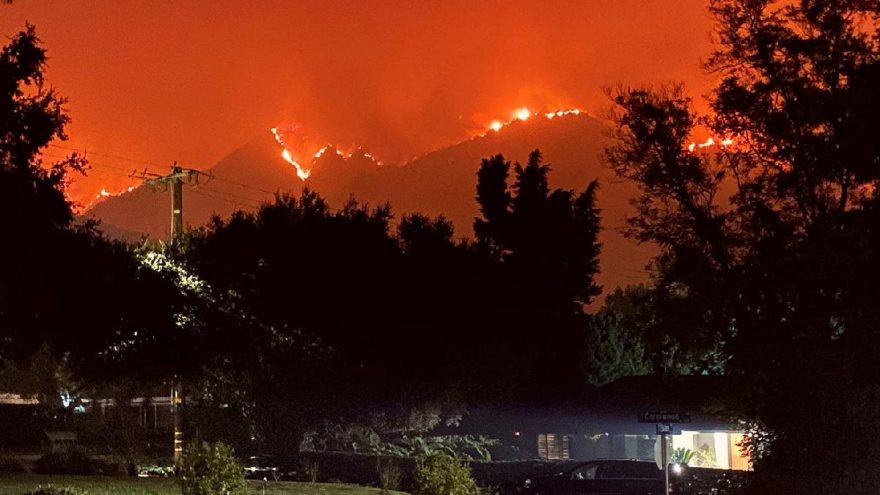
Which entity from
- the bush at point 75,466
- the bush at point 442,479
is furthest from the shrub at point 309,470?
the bush at point 442,479

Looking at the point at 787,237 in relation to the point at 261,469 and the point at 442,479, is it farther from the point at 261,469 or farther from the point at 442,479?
the point at 261,469

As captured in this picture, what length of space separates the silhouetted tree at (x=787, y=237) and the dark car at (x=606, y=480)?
725 centimetres

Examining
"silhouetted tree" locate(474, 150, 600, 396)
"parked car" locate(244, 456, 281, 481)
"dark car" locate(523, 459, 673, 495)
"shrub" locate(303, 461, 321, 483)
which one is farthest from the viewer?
"silhouetted tree" locate(474, 150, 600, 396)

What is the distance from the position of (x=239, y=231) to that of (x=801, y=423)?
27.6 metres

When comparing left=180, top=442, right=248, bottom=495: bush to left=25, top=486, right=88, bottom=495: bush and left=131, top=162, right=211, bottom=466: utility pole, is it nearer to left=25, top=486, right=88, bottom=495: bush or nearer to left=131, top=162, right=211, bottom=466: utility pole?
left=25, top=486, right=88, bottom=495: bush

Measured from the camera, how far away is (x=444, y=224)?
4938 cm

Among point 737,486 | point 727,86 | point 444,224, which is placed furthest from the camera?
point 444,224

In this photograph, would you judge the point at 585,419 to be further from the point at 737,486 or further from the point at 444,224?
the point at 737,486

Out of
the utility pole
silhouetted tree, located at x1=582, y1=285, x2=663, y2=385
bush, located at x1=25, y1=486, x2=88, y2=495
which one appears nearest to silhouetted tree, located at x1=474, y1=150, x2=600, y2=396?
silhouetted tree, located at x1=582, y1=285, x2=663, y2=385

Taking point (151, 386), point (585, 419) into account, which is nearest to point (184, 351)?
point (151, 386)

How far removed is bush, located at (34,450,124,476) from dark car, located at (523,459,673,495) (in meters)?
12.4

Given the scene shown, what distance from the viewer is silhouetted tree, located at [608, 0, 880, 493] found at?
66.4 ft

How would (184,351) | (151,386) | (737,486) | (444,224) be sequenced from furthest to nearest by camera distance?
(444,224)
(151,386)
(184,351)
(737,486)

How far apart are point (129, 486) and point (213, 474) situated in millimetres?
5543
